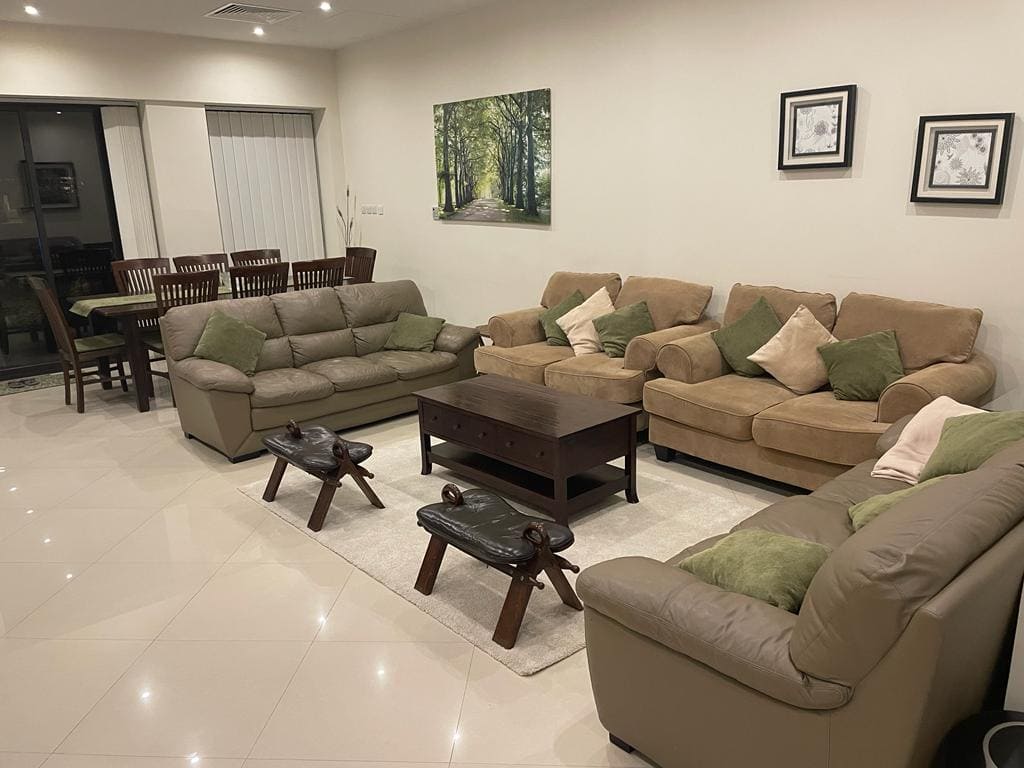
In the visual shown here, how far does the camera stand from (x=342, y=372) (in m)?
5.12

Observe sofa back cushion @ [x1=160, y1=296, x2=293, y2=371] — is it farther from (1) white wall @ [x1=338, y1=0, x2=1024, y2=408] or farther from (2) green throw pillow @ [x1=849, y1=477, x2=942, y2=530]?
(2) green throw pillow @ [x1=849, y1=477, x2=942, y2=530]

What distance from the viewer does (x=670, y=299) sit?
5004 mm

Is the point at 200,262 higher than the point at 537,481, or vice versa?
the point at 200,262

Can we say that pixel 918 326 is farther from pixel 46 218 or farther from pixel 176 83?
pixel 46 218

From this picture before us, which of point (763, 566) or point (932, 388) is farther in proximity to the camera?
point (932, 388)

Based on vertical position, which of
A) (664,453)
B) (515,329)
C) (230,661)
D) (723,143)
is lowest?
(230,661)

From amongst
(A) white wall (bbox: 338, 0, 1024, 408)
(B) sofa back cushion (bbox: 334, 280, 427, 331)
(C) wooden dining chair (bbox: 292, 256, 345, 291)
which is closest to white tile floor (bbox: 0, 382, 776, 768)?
(A) white wall (bbox: 338, 0, 1024, 408)

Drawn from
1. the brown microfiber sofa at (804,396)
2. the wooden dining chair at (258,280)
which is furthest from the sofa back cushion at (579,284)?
the wooden dining chair at (258,280)

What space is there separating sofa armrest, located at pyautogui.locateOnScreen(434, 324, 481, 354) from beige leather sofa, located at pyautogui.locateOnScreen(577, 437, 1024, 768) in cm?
368

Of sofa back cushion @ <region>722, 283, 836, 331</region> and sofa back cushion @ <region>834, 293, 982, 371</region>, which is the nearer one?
sofa back cushion @ <region>834, 293, 982, 371</region>

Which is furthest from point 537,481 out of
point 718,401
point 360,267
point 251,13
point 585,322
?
point 251,13

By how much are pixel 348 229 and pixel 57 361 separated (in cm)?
310

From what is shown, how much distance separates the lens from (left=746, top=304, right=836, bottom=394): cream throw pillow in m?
4.05

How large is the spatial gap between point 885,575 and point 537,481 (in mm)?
2478
